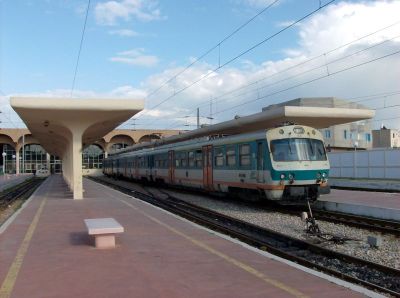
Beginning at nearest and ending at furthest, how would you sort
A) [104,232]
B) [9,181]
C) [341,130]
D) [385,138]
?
[104,232] < [9,181] < [341,130] < [385,138]

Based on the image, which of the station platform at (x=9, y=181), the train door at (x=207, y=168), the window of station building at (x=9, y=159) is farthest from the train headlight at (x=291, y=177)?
the window of station building at (x=9, y=159)

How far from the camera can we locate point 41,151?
305ft

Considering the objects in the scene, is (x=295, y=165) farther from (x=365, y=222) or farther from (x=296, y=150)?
(x=365, y=222)

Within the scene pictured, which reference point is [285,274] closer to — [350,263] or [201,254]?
[201,254]

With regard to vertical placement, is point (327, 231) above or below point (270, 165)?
below

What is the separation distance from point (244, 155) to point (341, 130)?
67.8 m

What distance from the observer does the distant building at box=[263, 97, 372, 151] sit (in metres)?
71.8

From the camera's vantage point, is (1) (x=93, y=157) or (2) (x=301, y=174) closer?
(2) (x=301, y=174)

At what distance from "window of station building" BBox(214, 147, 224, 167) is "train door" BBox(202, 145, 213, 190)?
640mm

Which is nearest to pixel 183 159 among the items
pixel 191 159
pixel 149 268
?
pixel 191 159

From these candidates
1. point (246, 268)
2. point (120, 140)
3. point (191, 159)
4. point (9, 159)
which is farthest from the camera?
point (9, 159)

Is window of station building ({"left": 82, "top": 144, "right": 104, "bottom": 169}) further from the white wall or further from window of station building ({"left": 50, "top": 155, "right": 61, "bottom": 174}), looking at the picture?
the white wall

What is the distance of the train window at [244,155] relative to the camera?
693 inches

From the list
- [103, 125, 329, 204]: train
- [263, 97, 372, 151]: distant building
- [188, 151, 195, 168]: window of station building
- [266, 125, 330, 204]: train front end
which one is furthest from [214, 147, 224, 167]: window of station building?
[263, 97, 372, 151]: distant building
